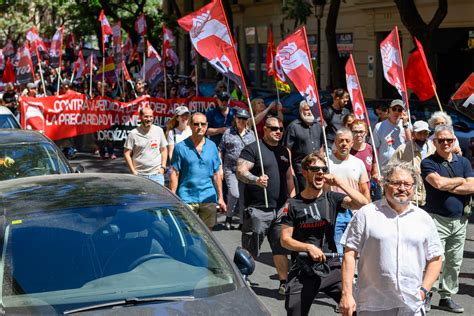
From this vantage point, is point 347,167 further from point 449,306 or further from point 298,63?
point 298,63

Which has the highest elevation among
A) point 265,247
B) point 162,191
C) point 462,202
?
point 162,191

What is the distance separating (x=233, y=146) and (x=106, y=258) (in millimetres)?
6960

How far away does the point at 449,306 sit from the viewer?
8.30 metres

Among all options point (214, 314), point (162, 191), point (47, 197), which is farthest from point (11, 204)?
point (214, 314)

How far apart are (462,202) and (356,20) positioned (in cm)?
2460

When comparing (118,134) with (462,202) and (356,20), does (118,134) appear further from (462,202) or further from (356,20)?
(356,20)

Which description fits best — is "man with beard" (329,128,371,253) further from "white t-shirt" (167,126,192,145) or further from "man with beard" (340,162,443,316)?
"white t-shirt" (167,126,192,145)

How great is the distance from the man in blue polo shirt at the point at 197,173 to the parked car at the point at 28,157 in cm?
112

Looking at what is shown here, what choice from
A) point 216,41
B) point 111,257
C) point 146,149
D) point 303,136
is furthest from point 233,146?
point 111,257

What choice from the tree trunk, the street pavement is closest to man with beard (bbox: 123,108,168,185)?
the street pavement

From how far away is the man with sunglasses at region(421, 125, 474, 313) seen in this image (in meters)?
7.91

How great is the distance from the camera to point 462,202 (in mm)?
8234

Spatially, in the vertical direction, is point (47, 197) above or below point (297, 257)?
above

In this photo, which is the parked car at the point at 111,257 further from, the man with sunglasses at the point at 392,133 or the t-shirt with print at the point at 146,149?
the man with sunglasses at the point at 392,133
